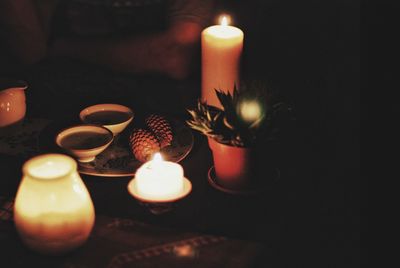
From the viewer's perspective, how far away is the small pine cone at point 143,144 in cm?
116

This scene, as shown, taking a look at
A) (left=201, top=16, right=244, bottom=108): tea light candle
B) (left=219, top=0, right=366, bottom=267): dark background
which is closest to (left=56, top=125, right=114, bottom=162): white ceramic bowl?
(left=201, top=16, right=244, bottom=108): tea light candle

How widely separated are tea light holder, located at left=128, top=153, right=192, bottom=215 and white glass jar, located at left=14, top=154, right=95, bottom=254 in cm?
12

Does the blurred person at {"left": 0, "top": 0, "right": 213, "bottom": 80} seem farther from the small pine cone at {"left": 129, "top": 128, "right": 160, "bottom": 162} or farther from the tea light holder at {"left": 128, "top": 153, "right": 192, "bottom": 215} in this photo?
the tea light holder at {"left": 128, "top": 153, "right": 192, "bottom": 215}

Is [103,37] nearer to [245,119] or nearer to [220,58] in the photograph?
[220,58]

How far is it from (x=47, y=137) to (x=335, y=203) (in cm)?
74

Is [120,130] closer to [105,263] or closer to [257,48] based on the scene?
[105,263]

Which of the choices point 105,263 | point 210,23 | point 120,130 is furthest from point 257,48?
point 105,263

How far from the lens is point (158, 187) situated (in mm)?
996

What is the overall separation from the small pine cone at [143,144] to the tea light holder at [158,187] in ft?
0.46

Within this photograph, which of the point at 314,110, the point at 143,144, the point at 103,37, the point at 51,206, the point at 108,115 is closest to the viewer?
the point at 51,206

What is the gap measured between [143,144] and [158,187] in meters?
0.19

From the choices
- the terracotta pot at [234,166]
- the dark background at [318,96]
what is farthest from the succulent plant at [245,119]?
the dark background at [318,96]

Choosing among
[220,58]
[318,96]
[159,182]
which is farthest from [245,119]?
[318,96]

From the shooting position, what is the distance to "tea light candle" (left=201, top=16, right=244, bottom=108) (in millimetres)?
1327
